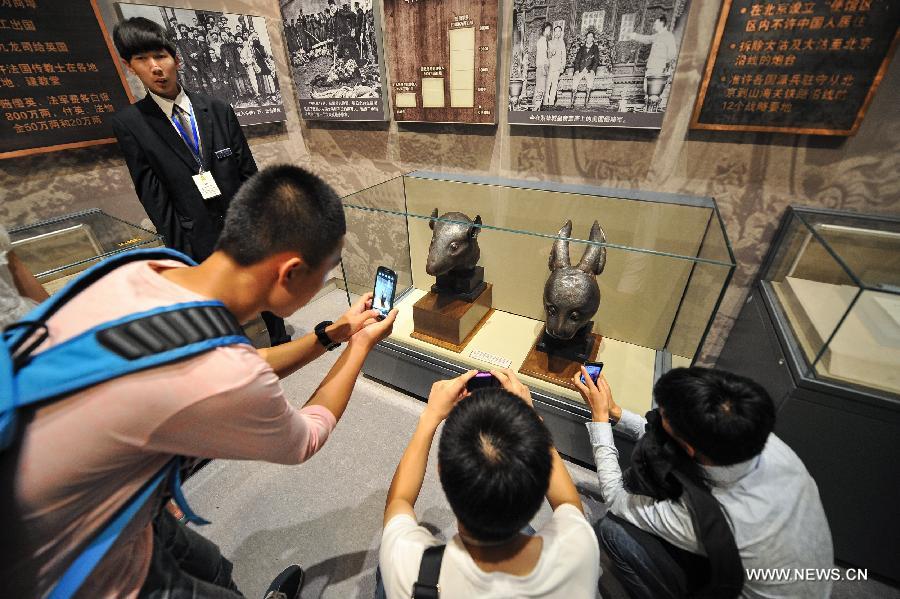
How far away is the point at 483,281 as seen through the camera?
2.83 metres

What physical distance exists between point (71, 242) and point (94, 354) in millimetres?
2294

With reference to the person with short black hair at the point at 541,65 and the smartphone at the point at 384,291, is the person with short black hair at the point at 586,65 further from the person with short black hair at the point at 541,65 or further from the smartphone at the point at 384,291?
the smartphone at the point at 384,291

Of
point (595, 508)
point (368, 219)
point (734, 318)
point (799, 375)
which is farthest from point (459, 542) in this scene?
point (734, 318)

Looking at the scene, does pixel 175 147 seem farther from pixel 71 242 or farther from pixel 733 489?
pixel 733 489

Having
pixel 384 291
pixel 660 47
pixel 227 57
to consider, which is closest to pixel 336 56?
pixel 227 57

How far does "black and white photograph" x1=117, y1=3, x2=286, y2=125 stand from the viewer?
2711 millimetres

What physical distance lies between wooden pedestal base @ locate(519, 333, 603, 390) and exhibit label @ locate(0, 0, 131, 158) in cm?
315

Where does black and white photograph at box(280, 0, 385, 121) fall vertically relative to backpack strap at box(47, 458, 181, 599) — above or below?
above

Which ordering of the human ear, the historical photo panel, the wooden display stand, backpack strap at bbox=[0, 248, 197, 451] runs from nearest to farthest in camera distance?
backpack strap at bbox=[0, 248, 197, 451] < the human ear < the historical photo panel < the wooden display stand

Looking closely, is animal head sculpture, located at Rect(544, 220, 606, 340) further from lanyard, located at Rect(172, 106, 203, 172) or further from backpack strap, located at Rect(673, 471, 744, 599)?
lanyard, located at Rect(172, 106, 203, 172)

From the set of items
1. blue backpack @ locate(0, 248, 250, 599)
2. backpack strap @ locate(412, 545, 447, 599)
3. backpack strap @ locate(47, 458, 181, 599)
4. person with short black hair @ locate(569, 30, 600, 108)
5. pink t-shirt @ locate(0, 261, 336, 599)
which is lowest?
backpack strap @ locate(412, 545, 447, 599)

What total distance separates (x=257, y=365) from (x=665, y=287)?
2.16m

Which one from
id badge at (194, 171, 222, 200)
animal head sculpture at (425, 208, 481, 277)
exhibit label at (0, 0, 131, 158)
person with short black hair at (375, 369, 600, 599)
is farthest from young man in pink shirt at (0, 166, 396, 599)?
exhibit label at (0, 0, 131, 158)

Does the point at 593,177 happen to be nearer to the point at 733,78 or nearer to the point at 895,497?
the point at 733,78
